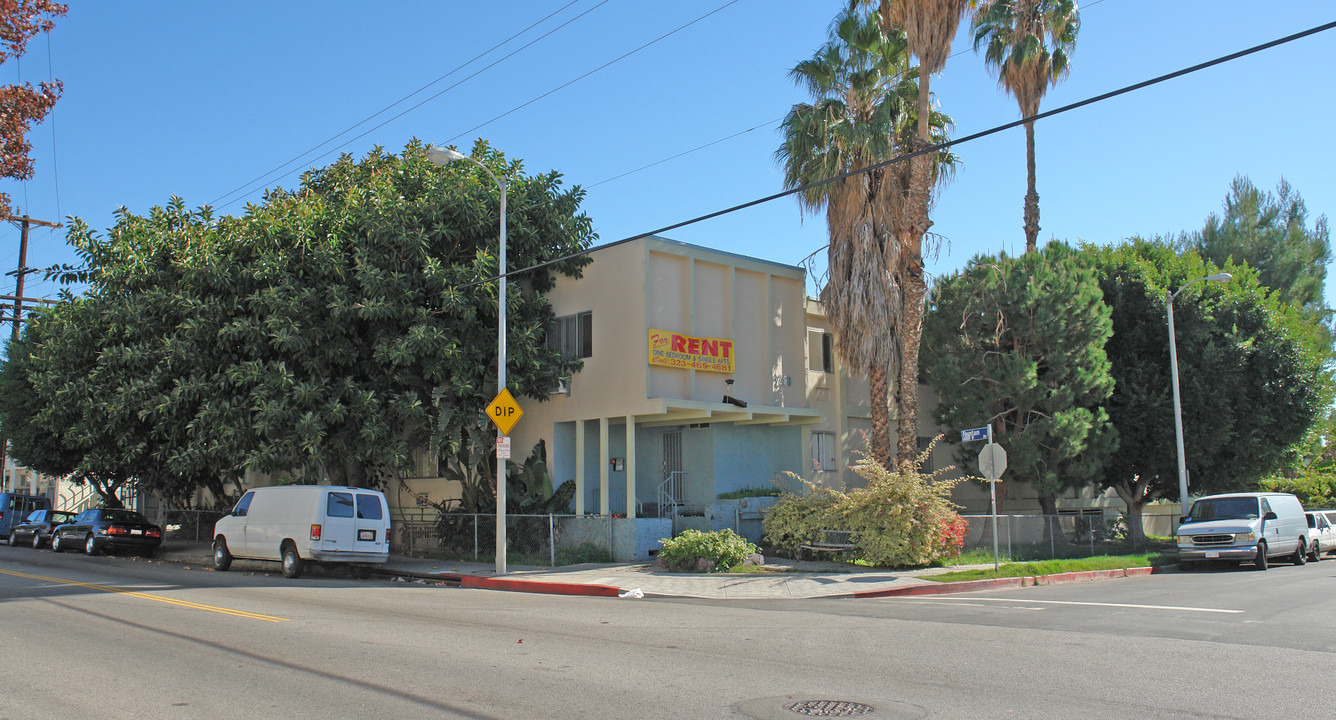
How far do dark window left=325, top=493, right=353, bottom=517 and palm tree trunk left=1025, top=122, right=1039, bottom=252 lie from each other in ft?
74.2

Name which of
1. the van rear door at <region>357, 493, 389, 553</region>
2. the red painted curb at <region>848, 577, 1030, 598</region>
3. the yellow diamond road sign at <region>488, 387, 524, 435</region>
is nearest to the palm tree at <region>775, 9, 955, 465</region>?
the red painted curb at <region>848, 577, 1030, 598</region>

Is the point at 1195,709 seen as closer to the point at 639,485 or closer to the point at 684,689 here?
the point at 684,689

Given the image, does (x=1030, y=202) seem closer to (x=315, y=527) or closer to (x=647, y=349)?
(x=647, y=349)

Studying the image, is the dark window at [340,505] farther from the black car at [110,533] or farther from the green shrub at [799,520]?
the black car at [110,533]

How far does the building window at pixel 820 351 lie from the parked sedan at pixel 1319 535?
41.3 feet

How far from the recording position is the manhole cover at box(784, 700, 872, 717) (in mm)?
6496

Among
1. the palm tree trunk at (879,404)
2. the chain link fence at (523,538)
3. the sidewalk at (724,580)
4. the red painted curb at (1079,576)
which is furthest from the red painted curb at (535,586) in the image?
the palm tree trunk at (879,404)

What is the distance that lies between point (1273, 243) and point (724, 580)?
34.3 m

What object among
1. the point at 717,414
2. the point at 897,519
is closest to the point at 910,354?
the point at 717,414

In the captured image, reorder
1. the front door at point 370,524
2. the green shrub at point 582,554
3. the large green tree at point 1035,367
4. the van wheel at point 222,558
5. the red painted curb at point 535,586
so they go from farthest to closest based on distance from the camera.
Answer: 1. the large green tree at point 1035,367
2. the van wheel at point 222,558
3. the green shrub at point 582,554
4. the front door at point 370,524
5. the red painted curb at point 535,586

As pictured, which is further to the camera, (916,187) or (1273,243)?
(1273,243)

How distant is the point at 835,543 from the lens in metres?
20.3

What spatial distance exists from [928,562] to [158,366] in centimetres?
1888

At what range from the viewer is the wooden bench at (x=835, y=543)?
2003 centimetres
